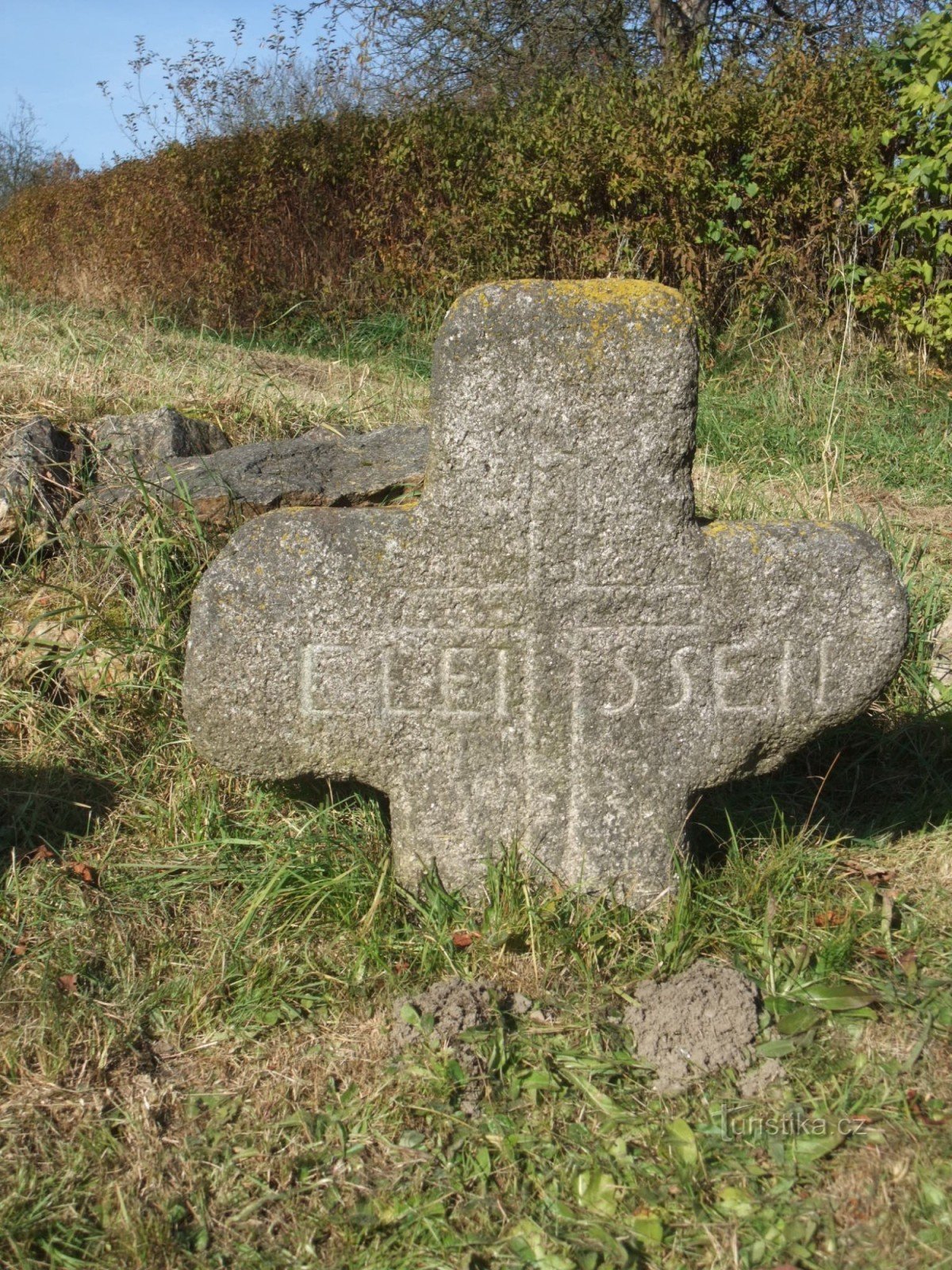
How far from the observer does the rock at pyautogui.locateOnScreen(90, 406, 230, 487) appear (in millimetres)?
4031

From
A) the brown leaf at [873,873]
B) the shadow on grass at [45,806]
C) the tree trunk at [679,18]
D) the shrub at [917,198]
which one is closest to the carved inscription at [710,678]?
the brown leaf at [873,873]

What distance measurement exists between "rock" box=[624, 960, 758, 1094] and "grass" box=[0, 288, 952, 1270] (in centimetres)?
4

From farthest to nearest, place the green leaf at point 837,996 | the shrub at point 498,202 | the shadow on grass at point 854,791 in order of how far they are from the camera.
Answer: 1. the shrub at point 498,202
2. the shadow on grass at point 854,791
3. the green leaf at point 837,996

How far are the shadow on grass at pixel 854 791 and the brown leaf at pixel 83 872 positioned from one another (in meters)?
1.52

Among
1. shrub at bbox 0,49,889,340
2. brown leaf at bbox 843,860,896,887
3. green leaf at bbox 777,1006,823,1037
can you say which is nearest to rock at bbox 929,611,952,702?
brown leaf at bbox 843,860,896,887

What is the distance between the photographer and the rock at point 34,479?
3.77m

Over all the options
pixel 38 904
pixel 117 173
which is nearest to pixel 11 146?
pixel 117 173

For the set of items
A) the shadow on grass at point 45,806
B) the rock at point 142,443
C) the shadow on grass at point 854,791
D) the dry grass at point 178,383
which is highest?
the dry grass at point 178,383

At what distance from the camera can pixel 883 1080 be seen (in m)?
2.24

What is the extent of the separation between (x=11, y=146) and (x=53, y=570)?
63.7 ft

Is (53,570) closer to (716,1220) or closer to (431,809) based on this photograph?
(431,809)

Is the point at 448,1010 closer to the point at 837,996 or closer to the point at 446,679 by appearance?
the point at 446,679

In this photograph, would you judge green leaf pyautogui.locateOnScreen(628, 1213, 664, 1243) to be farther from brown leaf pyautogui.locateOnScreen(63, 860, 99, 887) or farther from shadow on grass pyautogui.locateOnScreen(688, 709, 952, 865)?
brown leaf pyautogui.locateOnScreen(63, 860, 99, 887)

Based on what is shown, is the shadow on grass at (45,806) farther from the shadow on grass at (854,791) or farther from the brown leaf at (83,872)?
the shadow on grass at (854,791)
